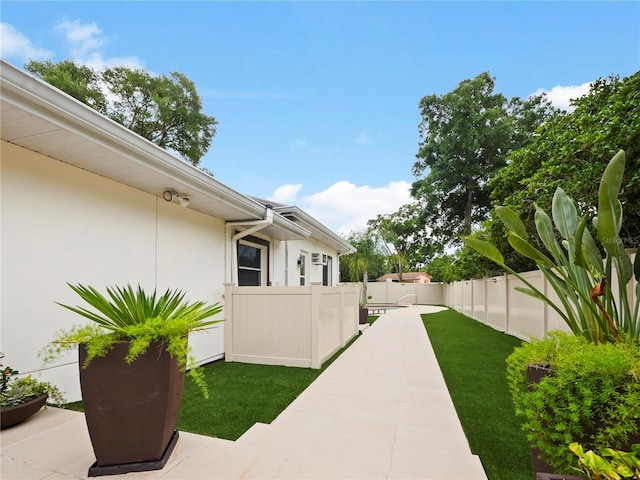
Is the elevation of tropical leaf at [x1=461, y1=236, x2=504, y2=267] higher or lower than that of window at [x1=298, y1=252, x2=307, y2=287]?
higher

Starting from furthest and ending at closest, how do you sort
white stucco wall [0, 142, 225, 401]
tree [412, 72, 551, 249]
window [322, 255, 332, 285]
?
tree [412, 72, 551, 249]
window [322, 255, 332, 285]
white stucco wall [0, 142, 225, 401]

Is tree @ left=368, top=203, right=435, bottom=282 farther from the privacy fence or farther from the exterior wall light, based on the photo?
the exterior wall light

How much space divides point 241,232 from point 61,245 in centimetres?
338

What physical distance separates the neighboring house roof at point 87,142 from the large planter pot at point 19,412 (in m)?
2.38

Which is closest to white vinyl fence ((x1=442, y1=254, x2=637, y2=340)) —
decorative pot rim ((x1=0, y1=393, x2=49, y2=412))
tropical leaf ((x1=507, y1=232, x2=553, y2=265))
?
tropical leaf ((x1=507, y1=232, x2=553, y2=265))

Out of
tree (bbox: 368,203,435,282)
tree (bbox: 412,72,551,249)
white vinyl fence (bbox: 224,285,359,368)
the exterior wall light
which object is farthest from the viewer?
tree (bbox: 368,203,435,282)

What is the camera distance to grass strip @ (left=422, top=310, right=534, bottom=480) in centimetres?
260

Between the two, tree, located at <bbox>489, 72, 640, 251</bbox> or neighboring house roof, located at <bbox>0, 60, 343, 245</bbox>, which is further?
tree, located at <bbox>489, 72, 640, 251</bbox>

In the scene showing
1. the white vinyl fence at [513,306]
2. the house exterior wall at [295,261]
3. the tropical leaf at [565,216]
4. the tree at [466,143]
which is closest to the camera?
the tropical leaf at [565,216]

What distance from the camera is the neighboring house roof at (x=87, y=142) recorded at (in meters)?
2.44

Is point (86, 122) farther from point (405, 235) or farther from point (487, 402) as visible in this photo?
point (405, 235)

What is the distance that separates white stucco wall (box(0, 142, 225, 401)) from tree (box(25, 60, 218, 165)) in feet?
45.2

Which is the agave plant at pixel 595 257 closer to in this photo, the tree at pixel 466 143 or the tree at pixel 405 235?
the tree at pixel 466 143

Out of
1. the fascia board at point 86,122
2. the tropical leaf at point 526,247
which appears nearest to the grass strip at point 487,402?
the tropical leaf at point 526,247
